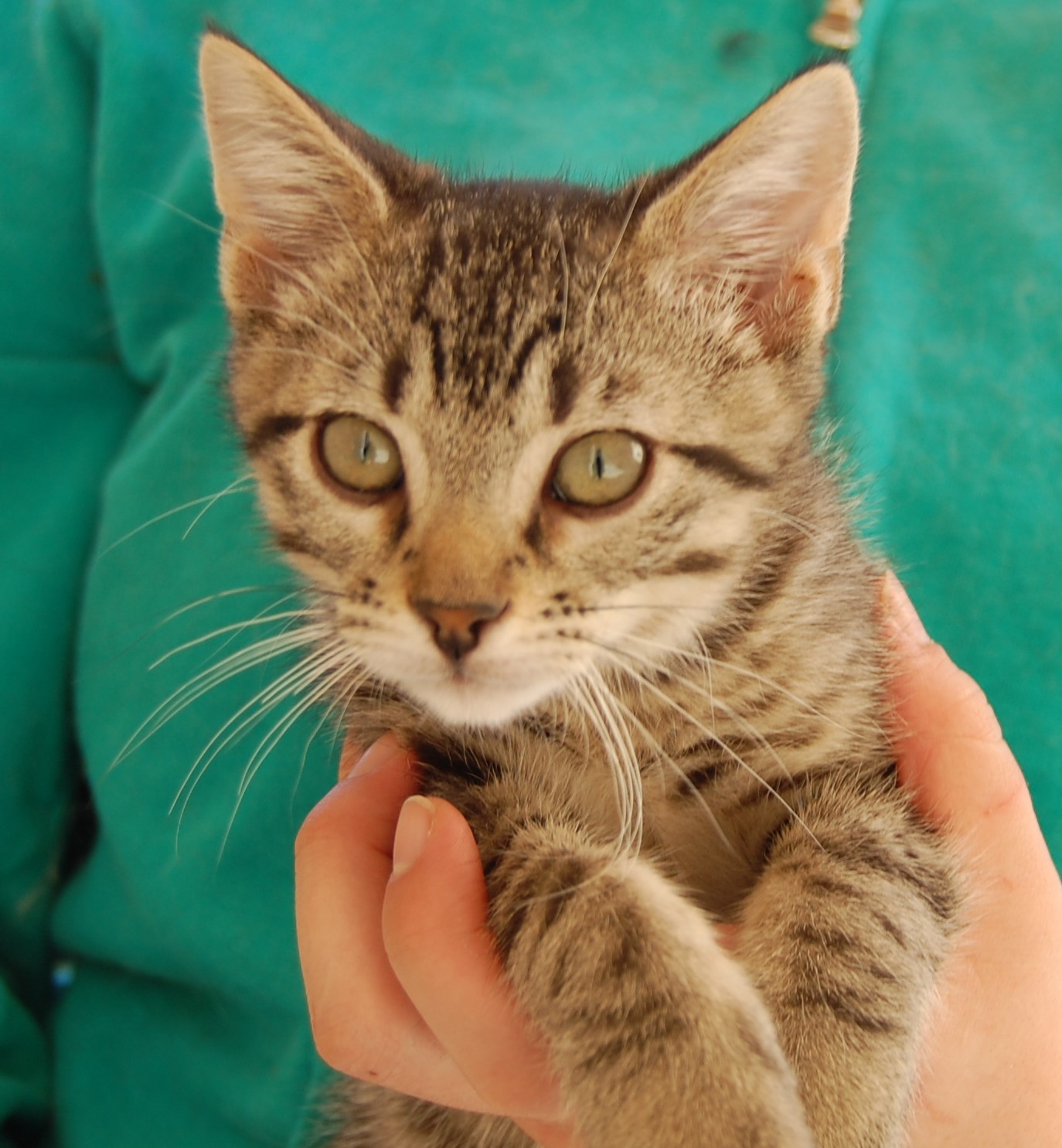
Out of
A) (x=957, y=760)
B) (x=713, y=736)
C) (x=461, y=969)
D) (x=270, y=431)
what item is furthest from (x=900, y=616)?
(x=270, y=431)

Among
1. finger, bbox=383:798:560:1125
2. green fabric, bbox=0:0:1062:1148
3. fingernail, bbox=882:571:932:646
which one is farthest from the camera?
green fabric, bbox=0:0:1062:1148

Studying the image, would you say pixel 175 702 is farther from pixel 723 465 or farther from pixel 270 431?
Result: pixel 723 465

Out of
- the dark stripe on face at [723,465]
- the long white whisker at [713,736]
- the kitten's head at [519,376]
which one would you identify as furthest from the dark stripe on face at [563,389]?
the long white whisker at [713,736]

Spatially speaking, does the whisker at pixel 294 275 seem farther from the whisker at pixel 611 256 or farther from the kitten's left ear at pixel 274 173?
the whisker at pixel 611 256

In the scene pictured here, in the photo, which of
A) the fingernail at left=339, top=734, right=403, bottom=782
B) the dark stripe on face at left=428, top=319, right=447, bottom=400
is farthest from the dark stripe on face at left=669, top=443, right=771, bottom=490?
the fingernail at left=339, top=734, right=403, bottom=782

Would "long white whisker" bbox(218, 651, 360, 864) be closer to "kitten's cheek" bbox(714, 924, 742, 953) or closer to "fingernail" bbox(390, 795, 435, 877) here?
"fingernail" bbox(390, 795, 435, 877)

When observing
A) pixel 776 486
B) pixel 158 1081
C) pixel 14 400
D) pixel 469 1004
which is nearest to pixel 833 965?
pixel 469 1004
